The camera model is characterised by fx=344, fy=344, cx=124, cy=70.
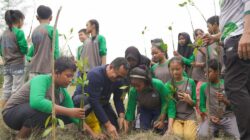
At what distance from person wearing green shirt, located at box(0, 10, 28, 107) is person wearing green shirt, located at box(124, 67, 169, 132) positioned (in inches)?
63.5

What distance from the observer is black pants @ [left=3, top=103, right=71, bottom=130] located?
10.7 ft

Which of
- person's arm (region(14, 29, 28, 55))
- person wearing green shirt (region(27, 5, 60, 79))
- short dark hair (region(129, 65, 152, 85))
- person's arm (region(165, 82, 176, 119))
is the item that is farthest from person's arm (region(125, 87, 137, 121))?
person's arm (region(14, 29, 28, 55))

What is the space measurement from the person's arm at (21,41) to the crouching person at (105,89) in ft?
3.63

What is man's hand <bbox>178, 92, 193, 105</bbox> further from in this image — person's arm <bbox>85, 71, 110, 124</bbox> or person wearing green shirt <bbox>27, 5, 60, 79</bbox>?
person wearing green shirt <bbox>27, 5, 60, 79</bbox>

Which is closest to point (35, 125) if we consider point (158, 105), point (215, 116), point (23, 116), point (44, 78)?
point (23, 116)

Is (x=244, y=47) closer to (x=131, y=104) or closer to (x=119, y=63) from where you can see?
(x=119, y=63)

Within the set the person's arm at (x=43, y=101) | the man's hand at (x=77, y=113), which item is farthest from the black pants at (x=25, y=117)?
the man's hand at (x=77, y=113)

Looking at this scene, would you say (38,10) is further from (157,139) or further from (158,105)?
(157,139)

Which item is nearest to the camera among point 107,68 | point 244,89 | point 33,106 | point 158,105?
point 244,89

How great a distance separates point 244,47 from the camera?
6.64 ft

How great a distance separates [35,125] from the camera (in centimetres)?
328

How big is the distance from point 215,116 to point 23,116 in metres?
2.11

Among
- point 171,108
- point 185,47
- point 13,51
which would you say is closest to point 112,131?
point 171,108

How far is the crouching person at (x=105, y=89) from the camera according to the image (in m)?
3.66
